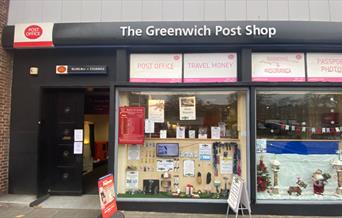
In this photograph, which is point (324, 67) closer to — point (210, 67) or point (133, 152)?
point (210, 67)

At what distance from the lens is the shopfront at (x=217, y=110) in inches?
265

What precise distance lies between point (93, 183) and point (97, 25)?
446 cm

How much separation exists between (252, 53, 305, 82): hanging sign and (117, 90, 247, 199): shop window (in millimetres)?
645

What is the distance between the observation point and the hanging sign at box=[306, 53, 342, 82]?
684 cm

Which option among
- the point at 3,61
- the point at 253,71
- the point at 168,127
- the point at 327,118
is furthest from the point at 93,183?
the point at 327,118

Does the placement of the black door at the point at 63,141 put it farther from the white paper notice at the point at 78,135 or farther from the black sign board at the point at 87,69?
the black sign board at the point at 87,69

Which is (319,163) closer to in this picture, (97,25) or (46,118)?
(97,25)

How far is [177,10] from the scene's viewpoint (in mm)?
7133

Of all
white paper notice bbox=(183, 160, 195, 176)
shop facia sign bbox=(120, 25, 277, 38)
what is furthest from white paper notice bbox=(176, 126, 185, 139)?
shop facia sign bbox=(120, 25, 277, 38)

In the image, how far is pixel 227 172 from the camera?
6871 millimetres

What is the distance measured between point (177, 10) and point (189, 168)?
140 inches

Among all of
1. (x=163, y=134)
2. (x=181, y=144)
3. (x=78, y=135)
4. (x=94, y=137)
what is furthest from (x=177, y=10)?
(x=94, y=137)

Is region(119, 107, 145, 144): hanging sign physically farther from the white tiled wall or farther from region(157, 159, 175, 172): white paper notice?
the white tiled wall

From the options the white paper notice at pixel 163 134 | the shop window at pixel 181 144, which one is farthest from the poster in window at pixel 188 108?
the white paper notice at pixel 163 134
